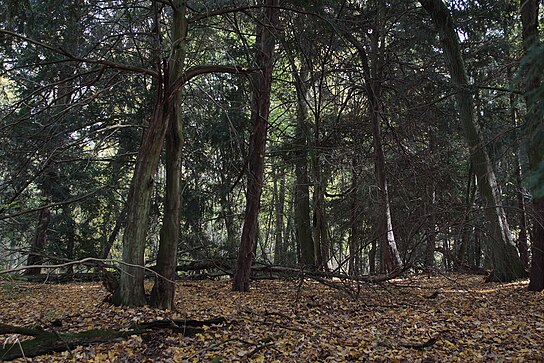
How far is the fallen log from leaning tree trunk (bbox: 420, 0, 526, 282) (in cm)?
674

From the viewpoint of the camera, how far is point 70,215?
12641 millimetres

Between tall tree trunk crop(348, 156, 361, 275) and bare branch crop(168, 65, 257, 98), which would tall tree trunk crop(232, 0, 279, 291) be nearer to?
tall tree trunk crop(348, 156, 361, 275)

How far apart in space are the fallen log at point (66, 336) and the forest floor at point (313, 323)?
0.25 ft

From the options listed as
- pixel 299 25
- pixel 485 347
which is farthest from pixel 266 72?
pixel 485 347

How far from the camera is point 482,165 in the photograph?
954 centimetres

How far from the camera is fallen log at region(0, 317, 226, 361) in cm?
403

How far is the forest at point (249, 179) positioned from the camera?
4.94 meters

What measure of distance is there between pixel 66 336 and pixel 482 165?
8.70 metres

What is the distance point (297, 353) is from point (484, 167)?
6.88m

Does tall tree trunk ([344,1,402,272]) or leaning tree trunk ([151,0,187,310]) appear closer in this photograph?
leaning tree trunk ([151,0,187,310])

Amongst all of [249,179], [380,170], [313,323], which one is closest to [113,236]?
[249,179]

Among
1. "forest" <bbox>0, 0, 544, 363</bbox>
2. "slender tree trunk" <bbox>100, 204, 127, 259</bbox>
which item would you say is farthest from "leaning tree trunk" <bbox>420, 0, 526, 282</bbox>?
"slender tree trunk" <bbox>100, 204, 127, 259</bbox>

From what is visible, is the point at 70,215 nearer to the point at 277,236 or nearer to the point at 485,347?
the point at 277,236

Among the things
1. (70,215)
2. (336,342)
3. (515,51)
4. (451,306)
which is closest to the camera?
(336,342)
